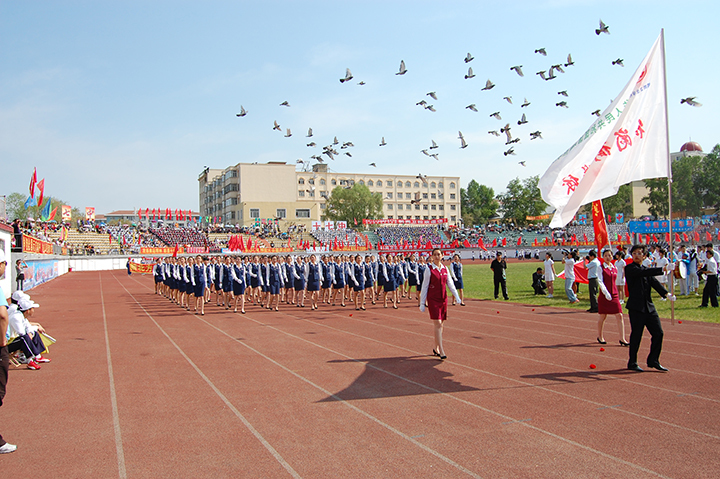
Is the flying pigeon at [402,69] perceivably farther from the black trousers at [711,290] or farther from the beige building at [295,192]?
the beige building at [295,192]

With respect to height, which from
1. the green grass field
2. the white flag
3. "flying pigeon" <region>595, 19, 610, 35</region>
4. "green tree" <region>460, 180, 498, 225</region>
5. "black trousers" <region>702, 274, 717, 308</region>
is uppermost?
"green tree" <region>460, 180, 498, 225</region>

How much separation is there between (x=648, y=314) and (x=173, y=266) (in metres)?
19.3

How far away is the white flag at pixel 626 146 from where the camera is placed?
8859mm

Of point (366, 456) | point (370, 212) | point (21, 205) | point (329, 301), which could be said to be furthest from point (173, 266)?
point (21, 205)

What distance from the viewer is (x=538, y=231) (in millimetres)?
74250

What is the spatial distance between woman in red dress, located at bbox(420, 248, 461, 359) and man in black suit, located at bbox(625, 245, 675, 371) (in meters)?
2.94

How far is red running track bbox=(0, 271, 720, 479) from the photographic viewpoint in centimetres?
459

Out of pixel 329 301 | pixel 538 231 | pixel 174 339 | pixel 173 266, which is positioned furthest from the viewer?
pixel 538 231

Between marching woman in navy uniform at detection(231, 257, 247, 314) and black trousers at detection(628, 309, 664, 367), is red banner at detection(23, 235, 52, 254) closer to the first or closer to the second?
marching woman in navy uniform at detection(231, 257, 247, 314)

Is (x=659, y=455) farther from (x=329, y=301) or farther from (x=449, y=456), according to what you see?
(x=329, y=301)

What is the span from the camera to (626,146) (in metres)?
9.19

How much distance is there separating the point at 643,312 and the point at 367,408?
4575mm

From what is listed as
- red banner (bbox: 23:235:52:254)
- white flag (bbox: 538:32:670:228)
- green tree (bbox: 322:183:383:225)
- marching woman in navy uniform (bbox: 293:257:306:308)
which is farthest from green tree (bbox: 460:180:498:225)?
white flag (bbox: 538:32:670:228)

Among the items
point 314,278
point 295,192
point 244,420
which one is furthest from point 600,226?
point 295,192
